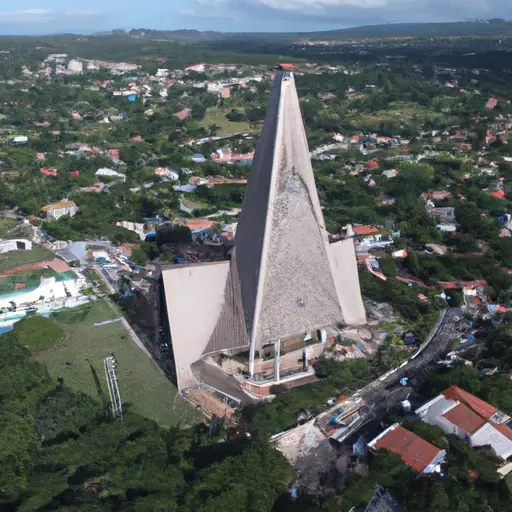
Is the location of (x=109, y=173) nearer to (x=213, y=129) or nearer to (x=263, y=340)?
(x=213, y=129)

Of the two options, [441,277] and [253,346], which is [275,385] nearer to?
[253,346]

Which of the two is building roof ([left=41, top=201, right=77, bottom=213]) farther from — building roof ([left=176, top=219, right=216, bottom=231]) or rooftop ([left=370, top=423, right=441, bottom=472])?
rooftop ([left=370, top=423, right=441, bottom=472])

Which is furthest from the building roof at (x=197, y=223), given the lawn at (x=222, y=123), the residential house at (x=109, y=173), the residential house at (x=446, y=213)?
the lawn at (x=222, y=123)

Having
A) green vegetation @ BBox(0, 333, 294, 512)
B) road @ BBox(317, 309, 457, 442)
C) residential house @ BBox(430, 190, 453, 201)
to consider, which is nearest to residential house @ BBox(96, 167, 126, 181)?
residential house @ BBox(430, 190, 453, 201)

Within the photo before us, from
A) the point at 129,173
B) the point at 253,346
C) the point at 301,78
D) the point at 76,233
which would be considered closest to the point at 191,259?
the point at 76,233

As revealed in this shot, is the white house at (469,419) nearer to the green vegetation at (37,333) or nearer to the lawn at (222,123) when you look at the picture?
the green vegetation at (37,333)

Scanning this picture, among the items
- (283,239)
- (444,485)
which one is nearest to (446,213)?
(283,239)
